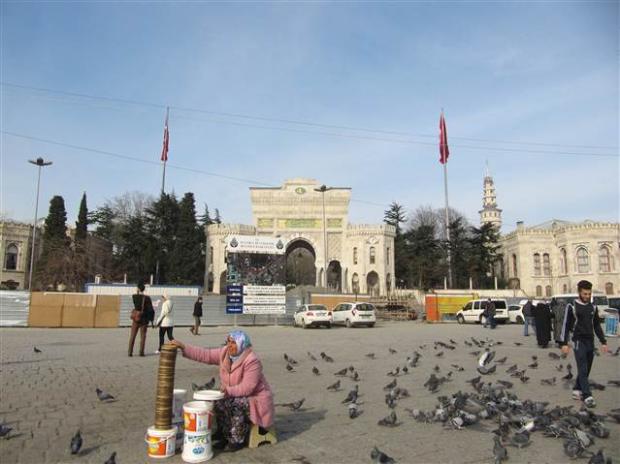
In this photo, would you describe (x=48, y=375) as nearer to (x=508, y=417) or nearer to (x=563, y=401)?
(x=508, y=417)

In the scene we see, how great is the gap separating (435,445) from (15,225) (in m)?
63.7

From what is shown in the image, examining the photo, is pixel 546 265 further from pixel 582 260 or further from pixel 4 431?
pixel 4 431

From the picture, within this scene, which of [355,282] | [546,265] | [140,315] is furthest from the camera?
[546,265]

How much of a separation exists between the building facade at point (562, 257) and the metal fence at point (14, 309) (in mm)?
53999

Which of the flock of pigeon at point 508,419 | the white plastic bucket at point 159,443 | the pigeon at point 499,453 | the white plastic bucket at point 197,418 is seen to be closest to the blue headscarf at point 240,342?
the white plastic bucket at point 197,418

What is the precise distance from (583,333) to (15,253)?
Answer: 63455mm

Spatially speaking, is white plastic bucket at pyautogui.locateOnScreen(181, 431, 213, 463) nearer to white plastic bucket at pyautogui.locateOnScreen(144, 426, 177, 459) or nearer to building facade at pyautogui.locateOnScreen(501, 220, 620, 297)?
white plastic bucket at pyautogui.locateOnScreen(144, 426, 177, 459)

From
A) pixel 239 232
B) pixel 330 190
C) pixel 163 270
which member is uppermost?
pixel 330 190

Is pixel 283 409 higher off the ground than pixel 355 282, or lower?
lower

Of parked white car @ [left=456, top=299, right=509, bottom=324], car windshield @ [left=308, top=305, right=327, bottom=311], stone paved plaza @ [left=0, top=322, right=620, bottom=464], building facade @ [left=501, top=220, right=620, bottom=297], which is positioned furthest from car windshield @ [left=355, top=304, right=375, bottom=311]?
building facade @ [left=501, top=220, right=620, bottom=297]

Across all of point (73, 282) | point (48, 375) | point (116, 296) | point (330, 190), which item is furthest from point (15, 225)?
point (48, 375)

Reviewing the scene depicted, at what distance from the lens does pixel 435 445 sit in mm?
4812

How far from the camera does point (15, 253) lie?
186 ft

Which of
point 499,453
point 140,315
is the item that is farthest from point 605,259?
point 499,453
